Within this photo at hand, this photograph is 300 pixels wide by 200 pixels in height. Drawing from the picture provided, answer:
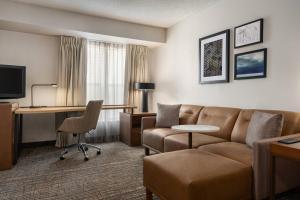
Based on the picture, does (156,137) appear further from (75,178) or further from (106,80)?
(106,80)

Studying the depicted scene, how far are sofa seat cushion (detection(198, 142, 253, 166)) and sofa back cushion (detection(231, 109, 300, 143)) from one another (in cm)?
13

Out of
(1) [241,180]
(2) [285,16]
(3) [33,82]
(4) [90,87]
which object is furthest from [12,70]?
(2) [285,16]

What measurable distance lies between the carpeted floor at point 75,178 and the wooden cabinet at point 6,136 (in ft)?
0.45

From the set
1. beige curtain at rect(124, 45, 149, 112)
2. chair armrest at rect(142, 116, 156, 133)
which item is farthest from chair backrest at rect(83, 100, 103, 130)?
beige curtain at rect(124, 45, 149, 112)

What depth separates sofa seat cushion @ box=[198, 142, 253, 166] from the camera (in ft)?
6.14

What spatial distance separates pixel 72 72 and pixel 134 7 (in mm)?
1756

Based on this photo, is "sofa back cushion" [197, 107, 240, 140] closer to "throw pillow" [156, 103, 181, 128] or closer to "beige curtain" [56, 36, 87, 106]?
"throw pillow" [156, 103, 181, 128]

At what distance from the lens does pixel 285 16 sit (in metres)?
2.43

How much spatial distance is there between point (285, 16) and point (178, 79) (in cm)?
217

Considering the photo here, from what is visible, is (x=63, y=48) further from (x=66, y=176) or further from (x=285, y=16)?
(x=285, y=16)

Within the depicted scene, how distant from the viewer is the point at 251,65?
2.79 meters

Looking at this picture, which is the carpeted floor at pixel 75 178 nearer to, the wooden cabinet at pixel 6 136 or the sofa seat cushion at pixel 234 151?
the wooden cabinet at pixel 6 136

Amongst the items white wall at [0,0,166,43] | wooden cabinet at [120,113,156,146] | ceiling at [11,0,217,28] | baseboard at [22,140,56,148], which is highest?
ceiling at [11,0,217,28]

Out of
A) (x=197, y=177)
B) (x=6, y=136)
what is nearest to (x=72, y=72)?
(x=6, y=136)
